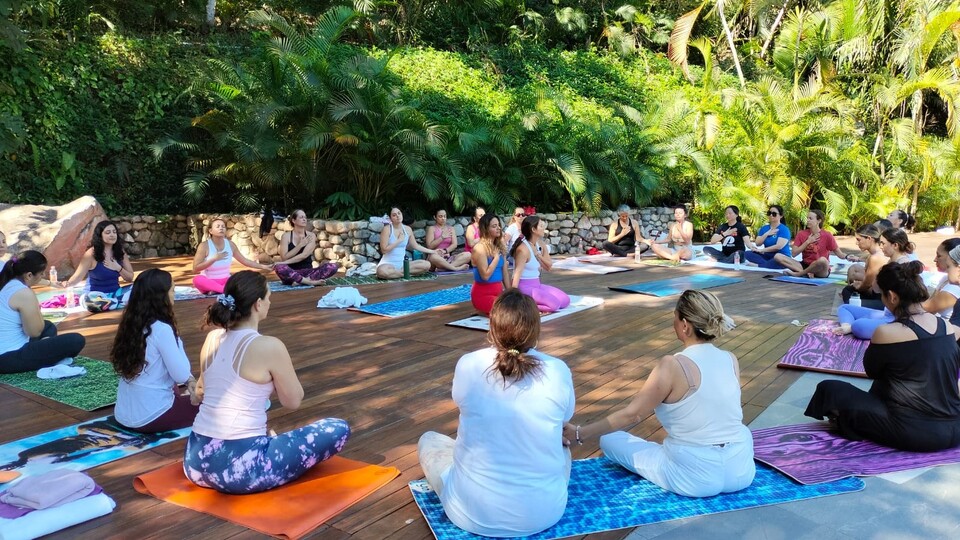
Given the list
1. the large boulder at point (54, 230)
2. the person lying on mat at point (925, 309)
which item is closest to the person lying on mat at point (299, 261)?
the large boulder at point (54, 230)

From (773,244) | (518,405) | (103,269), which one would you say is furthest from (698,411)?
(773,244)

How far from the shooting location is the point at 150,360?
3729 millimetres

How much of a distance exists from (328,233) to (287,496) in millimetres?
8476

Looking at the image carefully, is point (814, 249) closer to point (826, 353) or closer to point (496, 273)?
point (826, 353)

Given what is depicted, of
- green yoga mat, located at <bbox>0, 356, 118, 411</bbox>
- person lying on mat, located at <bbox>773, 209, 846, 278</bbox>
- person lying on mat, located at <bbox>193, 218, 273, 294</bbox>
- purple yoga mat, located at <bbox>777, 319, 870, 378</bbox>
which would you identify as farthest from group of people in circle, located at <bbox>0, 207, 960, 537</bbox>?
person lying on mat, located at <bbox>773, 209, 846, 278</bbox>

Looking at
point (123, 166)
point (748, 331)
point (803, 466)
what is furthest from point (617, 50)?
point (803, 466)

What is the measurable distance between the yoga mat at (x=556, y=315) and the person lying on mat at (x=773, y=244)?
391cm

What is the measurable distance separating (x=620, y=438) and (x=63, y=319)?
19.8 feet

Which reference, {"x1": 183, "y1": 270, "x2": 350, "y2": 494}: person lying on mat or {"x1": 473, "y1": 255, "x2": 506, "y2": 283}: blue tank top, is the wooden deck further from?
{"x1": 473, "y1": 255, "x2": 506, "y2": 283}: blue tank top

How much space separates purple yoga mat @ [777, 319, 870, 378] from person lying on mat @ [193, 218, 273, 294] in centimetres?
589

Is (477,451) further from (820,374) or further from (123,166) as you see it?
(123,166)

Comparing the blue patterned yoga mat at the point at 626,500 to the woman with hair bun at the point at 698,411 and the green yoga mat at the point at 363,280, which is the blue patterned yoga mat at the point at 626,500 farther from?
the green yoga mat at the point at 363,280

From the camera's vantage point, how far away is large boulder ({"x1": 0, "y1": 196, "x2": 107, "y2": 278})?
9.48 meters

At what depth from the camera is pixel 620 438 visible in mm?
3404
